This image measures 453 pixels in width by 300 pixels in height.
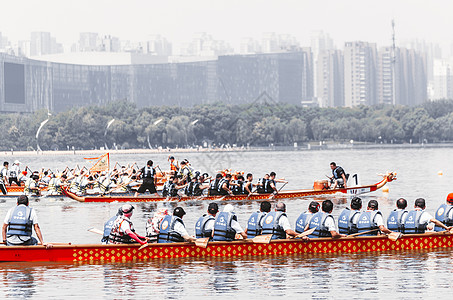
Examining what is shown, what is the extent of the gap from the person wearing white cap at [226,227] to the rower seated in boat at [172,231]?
0.79 meters

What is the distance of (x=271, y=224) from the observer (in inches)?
945

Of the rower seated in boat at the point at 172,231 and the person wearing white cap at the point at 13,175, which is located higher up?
the person wearing white cap at the point at 13,175

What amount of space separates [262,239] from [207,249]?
1.58 meters

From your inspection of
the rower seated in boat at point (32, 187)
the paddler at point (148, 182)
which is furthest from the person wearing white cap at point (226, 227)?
the rower seated in boat at point (32, 187)

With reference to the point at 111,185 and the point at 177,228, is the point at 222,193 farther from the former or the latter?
the point at 177,228

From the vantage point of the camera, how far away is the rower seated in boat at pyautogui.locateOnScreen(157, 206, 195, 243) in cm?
2342

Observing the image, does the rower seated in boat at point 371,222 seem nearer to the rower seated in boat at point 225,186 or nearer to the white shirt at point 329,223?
the white shirt at point 329,223

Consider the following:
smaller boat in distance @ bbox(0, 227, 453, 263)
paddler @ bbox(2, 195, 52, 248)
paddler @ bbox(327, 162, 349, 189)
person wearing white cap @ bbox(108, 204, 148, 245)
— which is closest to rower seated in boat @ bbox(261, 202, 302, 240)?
smaller boat in distance @ bbox(0, 227, 453, 263)

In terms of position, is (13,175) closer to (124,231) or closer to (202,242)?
(124,231)

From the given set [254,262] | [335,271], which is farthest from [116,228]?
[335,271]

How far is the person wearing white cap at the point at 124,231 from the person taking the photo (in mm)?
22203

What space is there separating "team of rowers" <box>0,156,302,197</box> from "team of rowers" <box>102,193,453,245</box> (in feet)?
62.5

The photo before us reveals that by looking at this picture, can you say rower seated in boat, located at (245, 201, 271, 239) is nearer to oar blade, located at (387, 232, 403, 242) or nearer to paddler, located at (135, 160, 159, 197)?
oar blade, located at (387, 232, 403, 242)

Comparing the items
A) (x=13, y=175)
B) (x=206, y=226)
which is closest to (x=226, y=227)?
(x=206, y=226)
